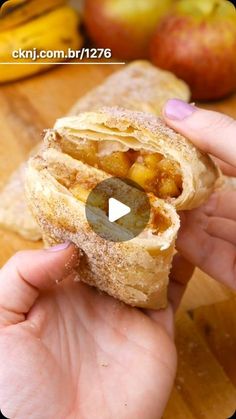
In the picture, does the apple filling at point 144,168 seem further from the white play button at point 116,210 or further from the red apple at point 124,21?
the red apple at point 124,21

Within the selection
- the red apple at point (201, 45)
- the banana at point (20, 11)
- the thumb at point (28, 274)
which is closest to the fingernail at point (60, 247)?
the thumb at point (28, 274)

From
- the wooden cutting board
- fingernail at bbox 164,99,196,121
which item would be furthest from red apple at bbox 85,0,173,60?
fingernail at bbox 164,99,196,121

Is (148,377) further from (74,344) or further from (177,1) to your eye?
(177,1)

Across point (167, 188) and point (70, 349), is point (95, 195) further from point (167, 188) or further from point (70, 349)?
point (70, 349)

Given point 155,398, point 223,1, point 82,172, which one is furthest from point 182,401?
point 223,1

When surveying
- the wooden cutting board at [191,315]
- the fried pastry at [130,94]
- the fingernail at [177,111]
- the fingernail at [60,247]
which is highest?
the fingernail at [177,111]

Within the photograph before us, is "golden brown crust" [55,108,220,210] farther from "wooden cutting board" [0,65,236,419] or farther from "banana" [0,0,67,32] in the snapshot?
"banana" [0,0,67,32]
